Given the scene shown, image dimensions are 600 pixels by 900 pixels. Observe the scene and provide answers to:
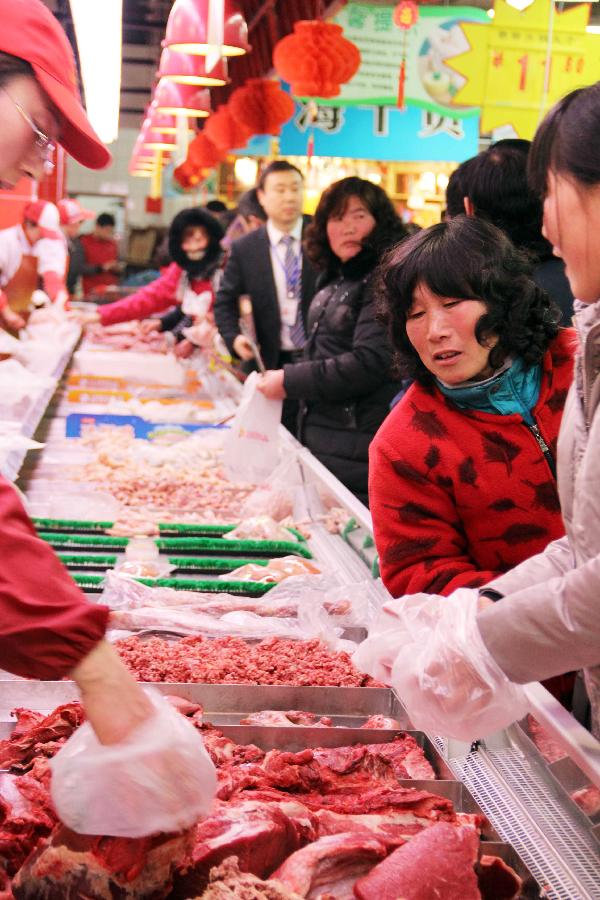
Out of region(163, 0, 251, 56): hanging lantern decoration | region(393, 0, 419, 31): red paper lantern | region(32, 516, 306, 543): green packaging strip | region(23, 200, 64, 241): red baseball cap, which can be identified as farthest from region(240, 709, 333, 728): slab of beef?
region(23, 200, 64, 241): red baseball cap

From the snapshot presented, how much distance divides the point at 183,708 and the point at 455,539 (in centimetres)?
75

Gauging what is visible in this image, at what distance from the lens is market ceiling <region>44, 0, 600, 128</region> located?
10.8 metres

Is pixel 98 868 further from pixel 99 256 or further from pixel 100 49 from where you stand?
pixel 99 256

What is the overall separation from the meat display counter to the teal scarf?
70 centimetres

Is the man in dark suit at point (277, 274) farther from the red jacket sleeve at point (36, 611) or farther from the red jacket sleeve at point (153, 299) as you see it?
the red jacket sleeve at point (36, 611)

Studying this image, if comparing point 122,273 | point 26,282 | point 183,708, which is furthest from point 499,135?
point 122,273

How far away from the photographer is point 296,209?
673 centimetres

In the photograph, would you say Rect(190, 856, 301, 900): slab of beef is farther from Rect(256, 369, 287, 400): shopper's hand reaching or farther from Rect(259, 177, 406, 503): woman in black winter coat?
Rect(256, 369, 287, 400): shopper's hand reaching

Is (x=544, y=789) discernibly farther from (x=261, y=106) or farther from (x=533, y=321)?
(x=261, y=106)

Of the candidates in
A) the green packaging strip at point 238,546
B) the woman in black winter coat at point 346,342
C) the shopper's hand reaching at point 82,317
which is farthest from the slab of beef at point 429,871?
the shopper's hand reaching at point 82,317

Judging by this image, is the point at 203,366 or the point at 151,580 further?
the point at 203,366

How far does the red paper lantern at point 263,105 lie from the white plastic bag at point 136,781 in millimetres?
8916

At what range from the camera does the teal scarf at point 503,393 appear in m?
2.49

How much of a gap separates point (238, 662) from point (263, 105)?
314 inches
